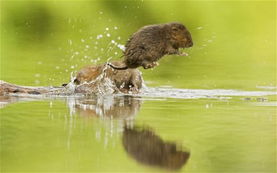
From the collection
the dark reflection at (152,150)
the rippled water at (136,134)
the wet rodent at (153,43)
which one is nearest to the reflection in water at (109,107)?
the rippled water at (136,134)

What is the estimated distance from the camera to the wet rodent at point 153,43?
11.1m

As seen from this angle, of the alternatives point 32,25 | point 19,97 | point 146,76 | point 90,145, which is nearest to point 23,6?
point 32,25

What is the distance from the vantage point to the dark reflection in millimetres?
6031

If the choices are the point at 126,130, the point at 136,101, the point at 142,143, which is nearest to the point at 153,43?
the point at 136,101

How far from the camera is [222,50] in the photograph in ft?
73.1

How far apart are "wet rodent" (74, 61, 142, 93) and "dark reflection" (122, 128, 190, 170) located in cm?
528

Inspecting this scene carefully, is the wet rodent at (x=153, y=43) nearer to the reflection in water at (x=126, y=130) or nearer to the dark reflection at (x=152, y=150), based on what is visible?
the reflection in water at (x=126, y=130)

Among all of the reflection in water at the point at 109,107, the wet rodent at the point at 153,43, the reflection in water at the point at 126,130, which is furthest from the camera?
the wet rodent at the point at 153,43

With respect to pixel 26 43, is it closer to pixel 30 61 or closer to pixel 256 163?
pixel 30 61

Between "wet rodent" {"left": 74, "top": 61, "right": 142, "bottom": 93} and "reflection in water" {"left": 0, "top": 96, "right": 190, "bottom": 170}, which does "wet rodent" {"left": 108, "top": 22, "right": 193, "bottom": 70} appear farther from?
"wet rodent" {"left": 74, "top": 61, "right": 142, "bottom": 93}

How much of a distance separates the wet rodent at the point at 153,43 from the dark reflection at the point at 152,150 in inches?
145

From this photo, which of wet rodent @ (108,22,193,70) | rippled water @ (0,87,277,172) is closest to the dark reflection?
rippled water @ (0,87,277,172)

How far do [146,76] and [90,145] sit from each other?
30.5ft

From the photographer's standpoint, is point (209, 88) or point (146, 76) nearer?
point (209, 88)
